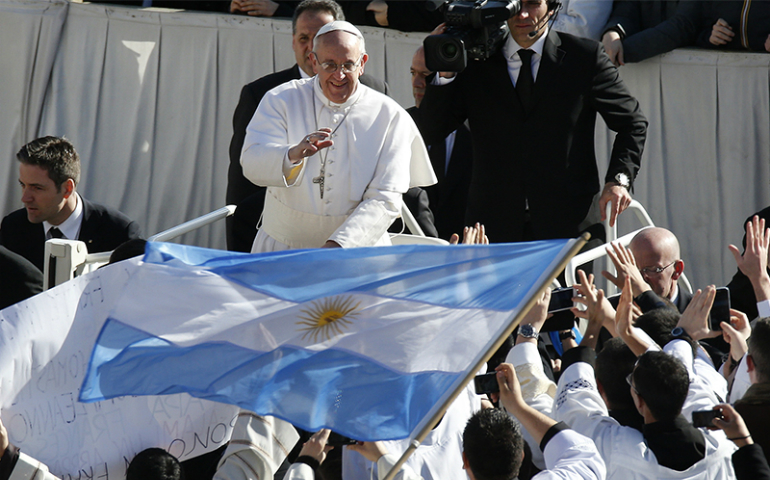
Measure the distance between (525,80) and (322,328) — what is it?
8.77ft

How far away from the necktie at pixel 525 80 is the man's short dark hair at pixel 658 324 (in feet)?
5.35

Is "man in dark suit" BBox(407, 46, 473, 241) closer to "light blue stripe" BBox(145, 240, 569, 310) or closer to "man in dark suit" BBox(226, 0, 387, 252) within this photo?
"man in dark suit" BBox(226, 0, 387, 252)

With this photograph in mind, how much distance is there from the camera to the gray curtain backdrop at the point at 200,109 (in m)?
7.25

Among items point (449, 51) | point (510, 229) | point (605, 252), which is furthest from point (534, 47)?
point (605, 252)

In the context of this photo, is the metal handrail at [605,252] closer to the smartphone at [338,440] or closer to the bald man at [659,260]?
the bald man at [659,260]

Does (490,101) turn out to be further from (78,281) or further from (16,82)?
(16,82)

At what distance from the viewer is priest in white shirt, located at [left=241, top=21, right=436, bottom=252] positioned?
13.1 ft

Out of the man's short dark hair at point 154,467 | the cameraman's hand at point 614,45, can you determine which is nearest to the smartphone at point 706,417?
the man's short dark hair at point 154,467

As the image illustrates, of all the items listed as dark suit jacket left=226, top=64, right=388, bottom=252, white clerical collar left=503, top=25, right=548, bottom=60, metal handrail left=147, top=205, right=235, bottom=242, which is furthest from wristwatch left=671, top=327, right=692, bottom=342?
dark suit jacket left=226, top=64, right=388, bottom=252

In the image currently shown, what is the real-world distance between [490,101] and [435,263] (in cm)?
247

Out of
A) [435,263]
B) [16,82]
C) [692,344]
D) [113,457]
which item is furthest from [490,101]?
[16,82]

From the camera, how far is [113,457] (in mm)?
3336

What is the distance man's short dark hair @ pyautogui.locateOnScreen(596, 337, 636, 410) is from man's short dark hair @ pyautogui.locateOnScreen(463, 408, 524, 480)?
59 centimetres

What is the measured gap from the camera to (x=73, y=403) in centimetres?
336
